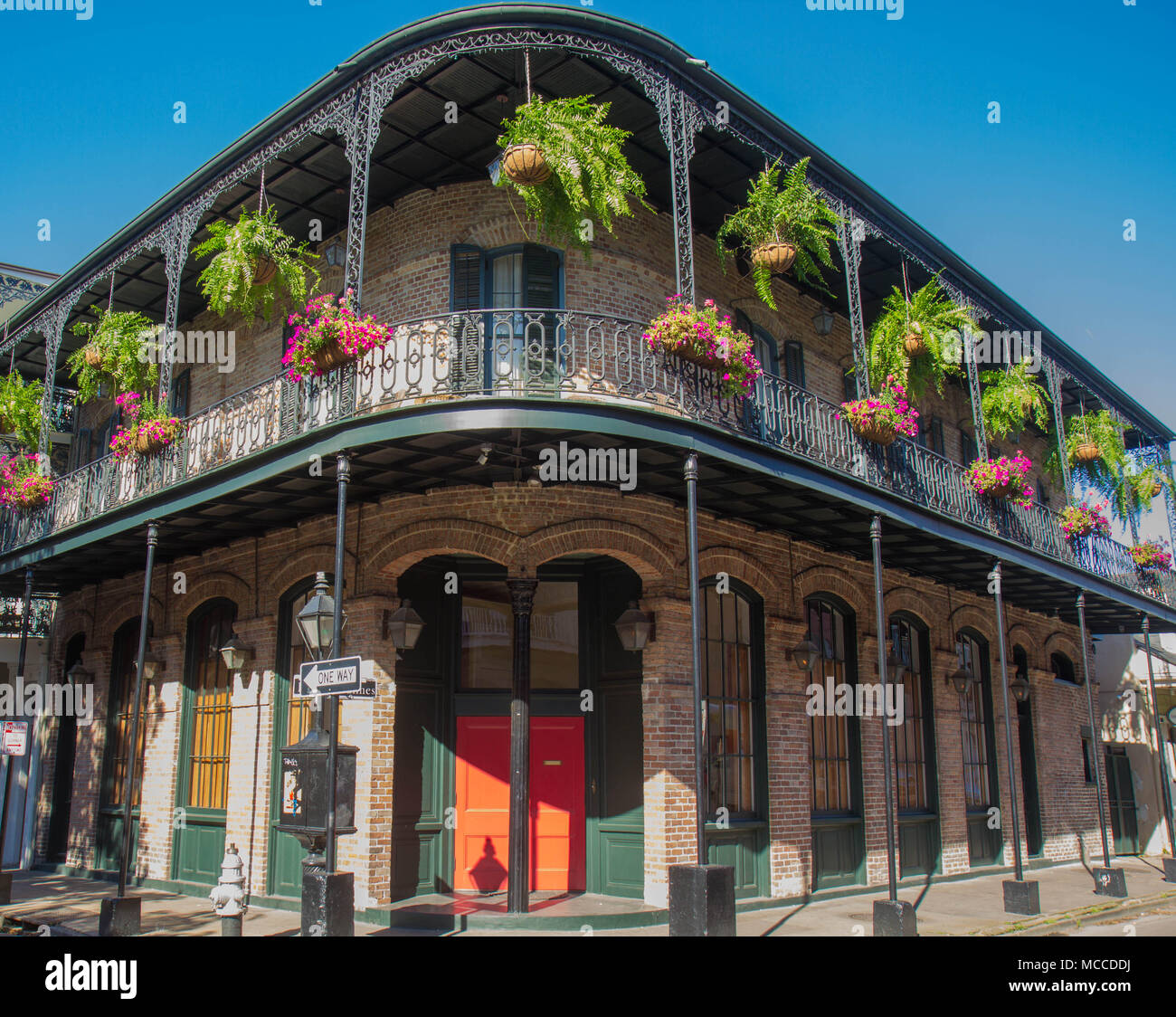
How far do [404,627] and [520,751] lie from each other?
6.15ft

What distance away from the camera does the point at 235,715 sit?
1230 centimetres

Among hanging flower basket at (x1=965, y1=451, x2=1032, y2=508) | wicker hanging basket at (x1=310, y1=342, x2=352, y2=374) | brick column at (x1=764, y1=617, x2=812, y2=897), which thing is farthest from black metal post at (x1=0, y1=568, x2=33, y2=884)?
hanging flower basket at (x1=965, y1=451, x2=1032, y2=508)

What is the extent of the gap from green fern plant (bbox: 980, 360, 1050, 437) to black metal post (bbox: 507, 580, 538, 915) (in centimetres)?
811

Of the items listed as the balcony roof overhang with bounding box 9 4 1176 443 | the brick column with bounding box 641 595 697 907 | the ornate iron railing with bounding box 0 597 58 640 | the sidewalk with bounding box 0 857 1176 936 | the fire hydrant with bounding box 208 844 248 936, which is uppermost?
the balcony roof overhang with bounding box 9 4 1176 443

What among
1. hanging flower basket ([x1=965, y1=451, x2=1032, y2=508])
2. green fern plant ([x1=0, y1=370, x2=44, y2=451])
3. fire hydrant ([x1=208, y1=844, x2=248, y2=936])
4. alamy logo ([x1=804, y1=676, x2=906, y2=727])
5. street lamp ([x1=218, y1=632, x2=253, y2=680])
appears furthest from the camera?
green fern plant ([x1=0, y1=370, x2=44, y2=451])

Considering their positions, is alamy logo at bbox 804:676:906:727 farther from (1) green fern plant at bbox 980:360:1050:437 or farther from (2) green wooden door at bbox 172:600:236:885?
(2) green wooden door at bbox 172:600:236:885

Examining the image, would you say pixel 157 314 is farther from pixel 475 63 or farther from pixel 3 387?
pixel 475 63

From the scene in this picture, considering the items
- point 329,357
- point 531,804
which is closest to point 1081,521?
point 531,804

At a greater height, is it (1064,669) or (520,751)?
(1064,669)

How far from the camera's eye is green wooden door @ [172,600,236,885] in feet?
41.2

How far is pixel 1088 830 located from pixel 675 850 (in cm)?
1170

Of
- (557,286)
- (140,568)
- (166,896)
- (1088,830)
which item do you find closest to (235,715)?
(166,896)

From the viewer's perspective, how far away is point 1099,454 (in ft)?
57.9
